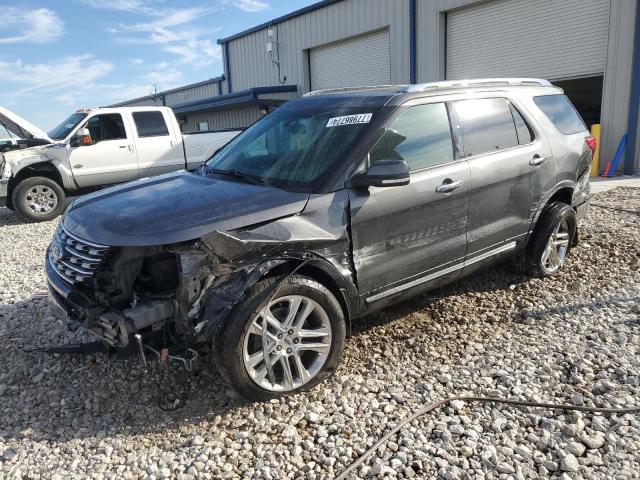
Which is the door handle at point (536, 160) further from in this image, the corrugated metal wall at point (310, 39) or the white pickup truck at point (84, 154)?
the corrugated metal wall at point (310, 39)

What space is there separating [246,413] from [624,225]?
6177 millimetres

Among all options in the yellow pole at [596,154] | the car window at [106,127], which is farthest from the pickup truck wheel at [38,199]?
the yellow pole at [596,154]

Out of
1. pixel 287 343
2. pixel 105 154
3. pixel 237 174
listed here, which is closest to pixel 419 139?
pixel 237 174

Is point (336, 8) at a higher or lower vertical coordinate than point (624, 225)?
higher

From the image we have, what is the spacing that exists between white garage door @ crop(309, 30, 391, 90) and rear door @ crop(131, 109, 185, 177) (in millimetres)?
8592

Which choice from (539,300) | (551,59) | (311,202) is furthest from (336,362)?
(551,59)

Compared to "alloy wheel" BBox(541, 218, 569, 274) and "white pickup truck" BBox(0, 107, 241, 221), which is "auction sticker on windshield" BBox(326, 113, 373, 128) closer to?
"alloy wheel" BBox(541, 218, 569, 274)

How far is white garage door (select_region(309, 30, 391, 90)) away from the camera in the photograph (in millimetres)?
17203

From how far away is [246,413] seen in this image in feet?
10.2

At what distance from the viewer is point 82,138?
989 centimetres

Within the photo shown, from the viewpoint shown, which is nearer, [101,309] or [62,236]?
[101,309]

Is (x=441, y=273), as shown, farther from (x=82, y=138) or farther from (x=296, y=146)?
(x=82, y=138)

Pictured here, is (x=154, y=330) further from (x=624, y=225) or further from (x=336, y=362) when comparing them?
(x=624, y=225)

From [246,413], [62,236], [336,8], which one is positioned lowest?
[246,413]
